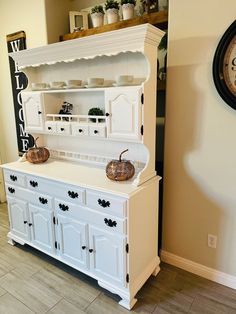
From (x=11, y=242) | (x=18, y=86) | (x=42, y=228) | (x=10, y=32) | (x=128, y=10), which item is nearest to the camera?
(x=128, y=10)

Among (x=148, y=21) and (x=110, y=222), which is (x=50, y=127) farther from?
(x=148, y=21)

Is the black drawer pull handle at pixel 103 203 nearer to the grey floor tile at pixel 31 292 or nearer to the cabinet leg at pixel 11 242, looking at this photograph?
the grey floor tile at pixel 31 292

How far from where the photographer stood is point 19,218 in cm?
246

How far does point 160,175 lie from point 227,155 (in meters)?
0.61

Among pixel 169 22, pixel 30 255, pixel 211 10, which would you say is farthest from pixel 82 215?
pixel 211 10

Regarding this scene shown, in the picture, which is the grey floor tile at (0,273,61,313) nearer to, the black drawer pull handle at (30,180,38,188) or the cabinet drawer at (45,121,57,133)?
the black drawer pull handle at (30,180,38,188)

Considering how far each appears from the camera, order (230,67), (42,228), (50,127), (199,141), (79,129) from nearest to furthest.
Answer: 1. (230,67)
2. (199,141)
3. (79,129)
4. (42,228)
5. (50,127)

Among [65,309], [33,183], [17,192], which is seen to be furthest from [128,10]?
[65,309]

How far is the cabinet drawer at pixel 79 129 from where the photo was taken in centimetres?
213

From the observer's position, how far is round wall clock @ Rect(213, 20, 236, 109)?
1673mm

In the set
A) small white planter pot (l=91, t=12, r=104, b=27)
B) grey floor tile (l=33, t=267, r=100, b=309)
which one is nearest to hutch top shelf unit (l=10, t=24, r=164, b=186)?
small white planter pot (l=91, t=12, r=104, b=27)

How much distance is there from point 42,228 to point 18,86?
6.14 feet

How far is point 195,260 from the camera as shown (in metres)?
2.15

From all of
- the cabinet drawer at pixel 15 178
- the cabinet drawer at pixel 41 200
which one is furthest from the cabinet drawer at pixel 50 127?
the cabinet drawer at pixel 41 200
